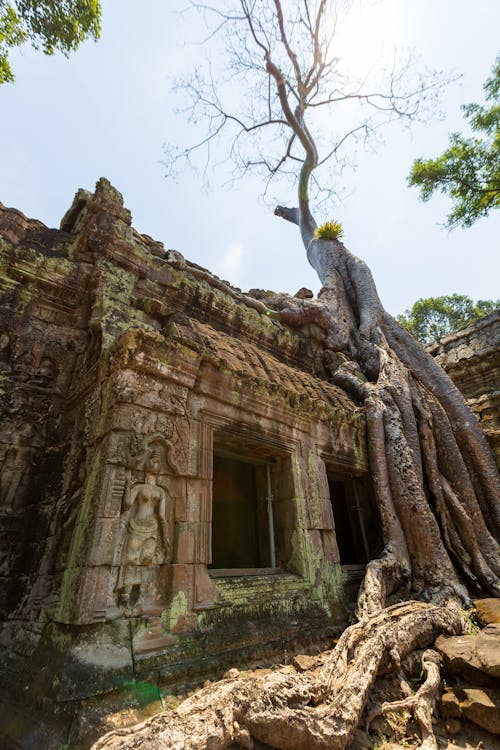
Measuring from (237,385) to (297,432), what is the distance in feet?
3.50

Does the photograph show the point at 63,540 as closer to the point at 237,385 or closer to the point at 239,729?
the point at 239,729

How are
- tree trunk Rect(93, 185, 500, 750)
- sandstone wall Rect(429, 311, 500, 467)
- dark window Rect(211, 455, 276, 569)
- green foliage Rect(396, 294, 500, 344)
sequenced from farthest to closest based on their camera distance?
1. green foliage Rect(396, 294, 500, 344)
2. sandstone wall Rect(429, 311, 500, 467)
3. dark window Rect(211, 455, 276, 569)
4. tree trunk Rect(93, 185, 500, 750)

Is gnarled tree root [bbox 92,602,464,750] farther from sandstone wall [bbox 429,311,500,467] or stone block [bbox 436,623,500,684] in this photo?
sandstone wall [bbox 429,311,500,467]

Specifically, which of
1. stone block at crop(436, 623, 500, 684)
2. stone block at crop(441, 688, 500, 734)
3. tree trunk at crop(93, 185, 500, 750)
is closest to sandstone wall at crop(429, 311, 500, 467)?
tree trunk at crop(93, 185, 500, 750)

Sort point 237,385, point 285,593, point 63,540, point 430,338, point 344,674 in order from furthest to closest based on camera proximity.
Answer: point 430,338
point 237,385
point 285,593
point 63,540
point 344,674

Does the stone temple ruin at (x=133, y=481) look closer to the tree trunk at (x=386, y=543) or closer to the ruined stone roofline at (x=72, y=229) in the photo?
the ruined stone roofline at (x=72, y=229)

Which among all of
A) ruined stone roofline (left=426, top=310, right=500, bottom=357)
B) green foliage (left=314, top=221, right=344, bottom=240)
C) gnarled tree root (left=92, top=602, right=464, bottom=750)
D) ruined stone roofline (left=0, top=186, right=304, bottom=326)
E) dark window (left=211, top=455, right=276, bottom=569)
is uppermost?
green foliage (left=314, top=221, right=344, bottom=240)

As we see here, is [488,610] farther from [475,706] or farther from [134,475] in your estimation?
Result: [134,475]

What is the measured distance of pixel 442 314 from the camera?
61.4ft

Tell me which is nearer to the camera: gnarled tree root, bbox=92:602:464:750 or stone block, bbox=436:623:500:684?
gnarled tree root, bbox=92:602:464:750

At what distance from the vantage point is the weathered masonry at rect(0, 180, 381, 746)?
2498 mm

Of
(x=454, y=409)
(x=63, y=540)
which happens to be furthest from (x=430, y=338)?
(x=63, y=540)

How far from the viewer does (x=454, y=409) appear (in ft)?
22.4

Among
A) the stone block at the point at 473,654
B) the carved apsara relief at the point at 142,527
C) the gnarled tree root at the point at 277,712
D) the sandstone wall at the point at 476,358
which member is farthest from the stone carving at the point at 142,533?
the sandstone wall at the point at 476,358
